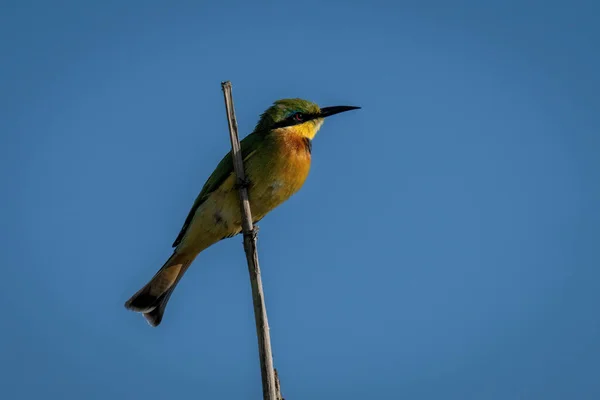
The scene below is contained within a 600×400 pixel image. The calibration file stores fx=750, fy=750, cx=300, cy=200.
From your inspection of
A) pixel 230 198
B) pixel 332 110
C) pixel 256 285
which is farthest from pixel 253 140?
pixel 256 285

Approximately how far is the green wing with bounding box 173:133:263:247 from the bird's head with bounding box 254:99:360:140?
6.3 inches

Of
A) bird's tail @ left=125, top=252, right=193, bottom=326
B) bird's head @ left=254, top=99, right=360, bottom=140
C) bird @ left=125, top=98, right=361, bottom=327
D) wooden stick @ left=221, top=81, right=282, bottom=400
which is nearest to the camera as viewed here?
wooden stick @ left=221, top=81, right=282, bottom=400

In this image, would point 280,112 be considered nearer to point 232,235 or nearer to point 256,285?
point 232,235

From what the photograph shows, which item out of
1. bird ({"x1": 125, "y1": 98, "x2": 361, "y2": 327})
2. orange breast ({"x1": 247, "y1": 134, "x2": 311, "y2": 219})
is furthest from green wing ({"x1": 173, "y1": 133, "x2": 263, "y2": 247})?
orange breast ({"x1": 247, "y1": 134, "x2": 311, "y2": 219})

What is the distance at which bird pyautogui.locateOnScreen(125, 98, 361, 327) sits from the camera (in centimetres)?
515

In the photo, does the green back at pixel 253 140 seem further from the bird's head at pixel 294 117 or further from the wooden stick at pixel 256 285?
the wooden stick at pixel 256 285

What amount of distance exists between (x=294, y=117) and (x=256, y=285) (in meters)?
2.64

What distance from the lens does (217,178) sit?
5395 millimetres

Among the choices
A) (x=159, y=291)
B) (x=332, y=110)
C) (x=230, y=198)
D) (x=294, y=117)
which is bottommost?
(x=159, y=291)

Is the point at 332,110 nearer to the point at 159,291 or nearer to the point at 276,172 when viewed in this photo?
the point at 276,172

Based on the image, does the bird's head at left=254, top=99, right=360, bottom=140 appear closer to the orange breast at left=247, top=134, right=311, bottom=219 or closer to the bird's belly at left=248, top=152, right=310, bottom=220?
the orange breast at left=247, top=134, right=311, bottom=219

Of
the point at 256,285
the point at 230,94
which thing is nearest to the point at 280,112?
the point at 230,94

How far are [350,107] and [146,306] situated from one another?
2.17m

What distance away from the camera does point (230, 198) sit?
522 centimetres
